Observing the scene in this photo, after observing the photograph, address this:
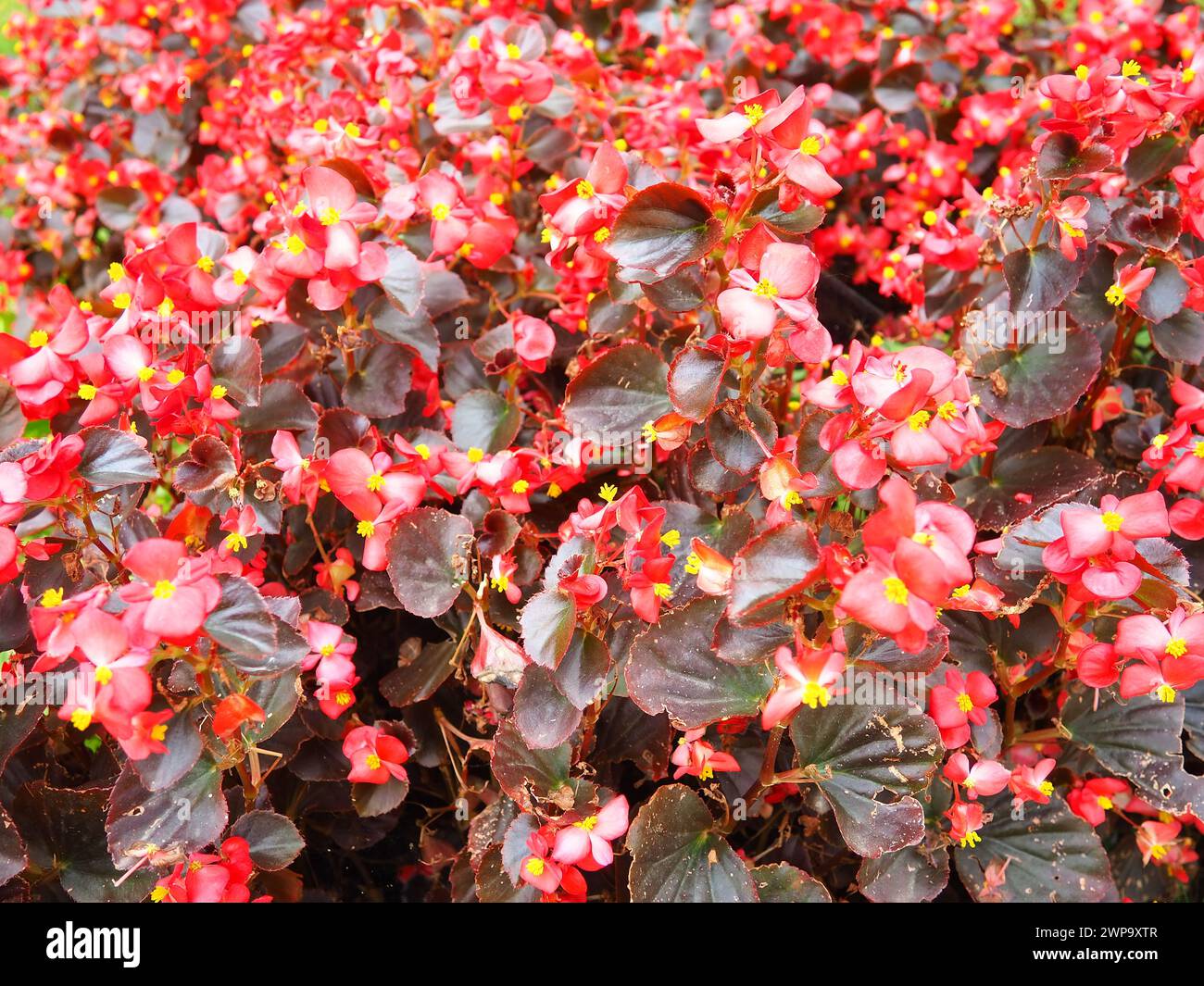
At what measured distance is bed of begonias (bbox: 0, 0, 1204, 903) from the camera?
2.87 ft

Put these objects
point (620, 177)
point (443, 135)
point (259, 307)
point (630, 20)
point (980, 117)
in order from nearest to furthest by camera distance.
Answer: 1. point (620, 177)
2. point (259, 307)
3. point (443, 135)
4. point (980, 117)
5. point (630, 20)

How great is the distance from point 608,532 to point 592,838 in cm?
29

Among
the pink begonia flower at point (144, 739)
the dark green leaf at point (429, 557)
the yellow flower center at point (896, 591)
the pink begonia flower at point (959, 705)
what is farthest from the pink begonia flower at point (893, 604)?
the pink begonia flower at point (144, 739)

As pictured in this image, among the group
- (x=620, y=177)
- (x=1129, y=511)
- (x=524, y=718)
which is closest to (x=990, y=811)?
(x=1129, y=511)

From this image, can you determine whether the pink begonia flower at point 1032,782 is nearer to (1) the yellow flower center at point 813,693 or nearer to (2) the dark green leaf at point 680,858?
(2) the dark green leaf at point 680,858

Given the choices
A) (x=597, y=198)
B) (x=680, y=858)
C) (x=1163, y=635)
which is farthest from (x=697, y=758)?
(x=597, y=198)

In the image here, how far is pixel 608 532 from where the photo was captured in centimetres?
98

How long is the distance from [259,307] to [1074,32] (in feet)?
4.90

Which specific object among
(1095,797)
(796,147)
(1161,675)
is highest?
(796,147)

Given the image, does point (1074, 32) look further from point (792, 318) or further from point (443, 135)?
point (792, 318)

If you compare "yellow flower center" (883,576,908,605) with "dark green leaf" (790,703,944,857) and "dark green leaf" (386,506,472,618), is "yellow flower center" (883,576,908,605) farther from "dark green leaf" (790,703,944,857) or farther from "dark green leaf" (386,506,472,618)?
"dark green leaf" (386,506,472,618)

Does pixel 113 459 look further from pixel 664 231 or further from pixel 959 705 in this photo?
pixel 959 705

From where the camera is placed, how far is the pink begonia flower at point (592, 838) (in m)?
0.92
